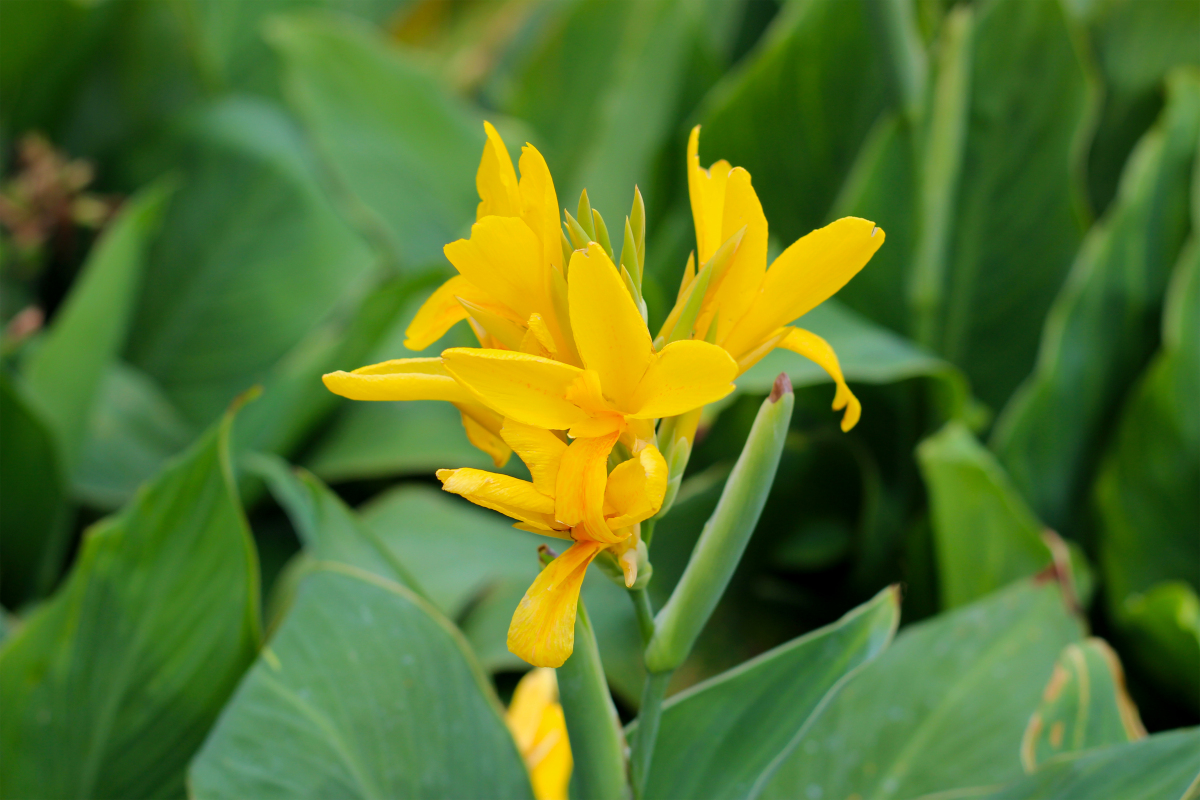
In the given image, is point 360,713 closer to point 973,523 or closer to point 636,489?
point 636,489

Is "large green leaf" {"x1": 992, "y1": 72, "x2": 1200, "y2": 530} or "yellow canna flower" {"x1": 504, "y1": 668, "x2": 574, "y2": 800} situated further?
"large green leaf" {"x1": 992, "y1": 72, "x2": 1200, "y2": 530}

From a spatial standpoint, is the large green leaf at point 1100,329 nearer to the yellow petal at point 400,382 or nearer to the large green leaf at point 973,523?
the large green leaf at point 973,523

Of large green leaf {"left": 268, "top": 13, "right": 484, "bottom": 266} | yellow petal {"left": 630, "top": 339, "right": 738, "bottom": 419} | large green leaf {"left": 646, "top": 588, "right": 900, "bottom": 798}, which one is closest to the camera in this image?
yellow petal {"left": 630, "top": 339, "right": 738, "bottom": 419}

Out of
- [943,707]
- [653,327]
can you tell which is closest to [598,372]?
[943,707]

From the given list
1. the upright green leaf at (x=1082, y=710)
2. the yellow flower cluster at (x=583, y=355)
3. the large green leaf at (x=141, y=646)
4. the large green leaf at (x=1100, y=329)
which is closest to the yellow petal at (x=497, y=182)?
the yellow flower cluster at (x=583, y=355)

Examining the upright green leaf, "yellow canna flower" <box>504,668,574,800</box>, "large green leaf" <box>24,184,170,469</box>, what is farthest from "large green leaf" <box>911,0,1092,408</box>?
"large green leaf" <box>24,184,170,469</box>

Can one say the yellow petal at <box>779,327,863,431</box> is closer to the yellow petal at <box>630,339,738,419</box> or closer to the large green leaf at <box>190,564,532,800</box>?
the yellow petal at <box>630,339,738,419</box>

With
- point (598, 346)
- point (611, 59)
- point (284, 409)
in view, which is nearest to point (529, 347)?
point (598, 346)
